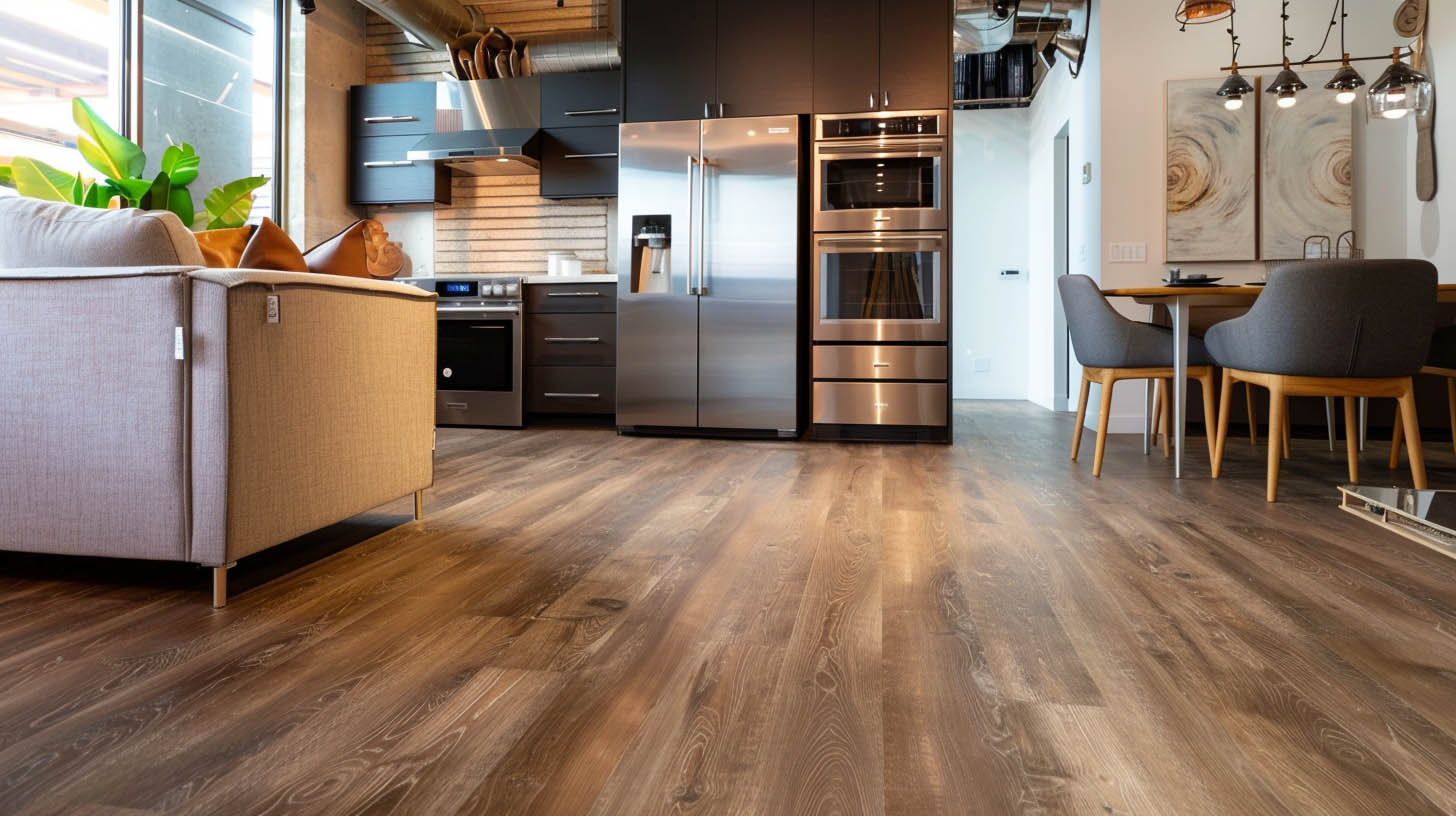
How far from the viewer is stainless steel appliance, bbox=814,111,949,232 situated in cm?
423

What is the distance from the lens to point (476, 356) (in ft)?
16.5

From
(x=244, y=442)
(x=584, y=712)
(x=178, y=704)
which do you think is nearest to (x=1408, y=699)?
(x=584, y=712)

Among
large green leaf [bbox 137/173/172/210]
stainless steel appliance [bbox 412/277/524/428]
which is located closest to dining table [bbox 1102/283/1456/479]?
stainless steel appliance [bbox 412/277/524/428]

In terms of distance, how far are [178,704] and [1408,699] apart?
1.69 metres

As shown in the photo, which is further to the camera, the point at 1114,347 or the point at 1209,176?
the point at 1209,176

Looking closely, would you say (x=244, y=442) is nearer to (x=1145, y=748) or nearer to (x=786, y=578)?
(x=786, y=578)

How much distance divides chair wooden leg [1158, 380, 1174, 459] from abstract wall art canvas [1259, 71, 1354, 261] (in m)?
1.28

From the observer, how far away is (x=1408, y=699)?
1.18 meters

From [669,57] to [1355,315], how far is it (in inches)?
132

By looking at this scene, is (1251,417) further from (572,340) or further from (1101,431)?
(572,340)

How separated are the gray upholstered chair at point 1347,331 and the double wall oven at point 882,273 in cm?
165

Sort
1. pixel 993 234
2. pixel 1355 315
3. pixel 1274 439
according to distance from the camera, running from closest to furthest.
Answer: pixel 1355 315 → pixel 1274 439 → pixel 993 234

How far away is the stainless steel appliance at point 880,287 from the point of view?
4.25 meters

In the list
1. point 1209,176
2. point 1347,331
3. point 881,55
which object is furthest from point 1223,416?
point 881,55
